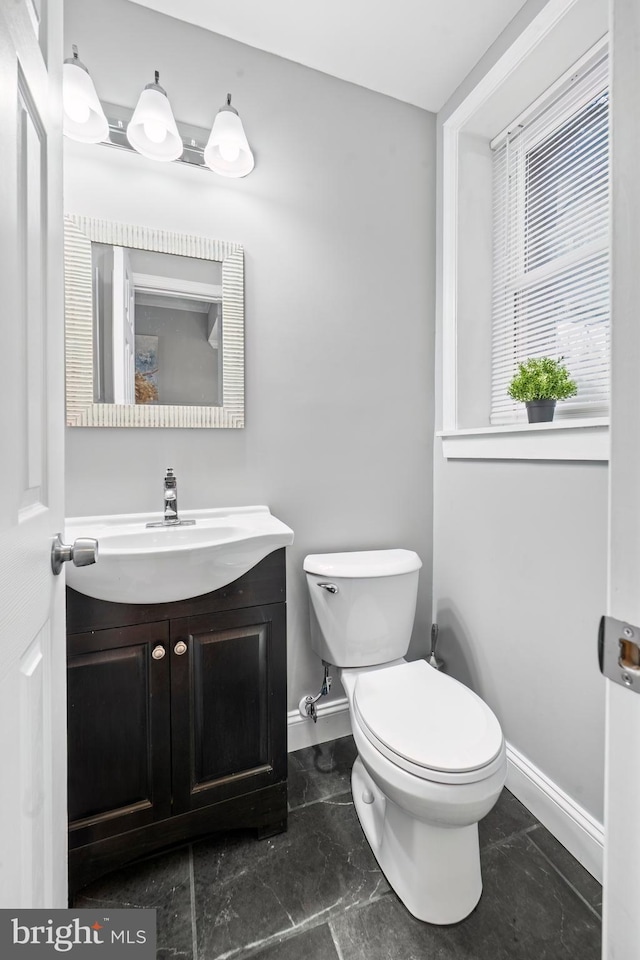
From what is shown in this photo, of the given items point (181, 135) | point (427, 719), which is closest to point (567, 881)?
point (427, 719)

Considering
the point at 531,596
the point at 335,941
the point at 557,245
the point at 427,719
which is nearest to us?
the point at 335,941

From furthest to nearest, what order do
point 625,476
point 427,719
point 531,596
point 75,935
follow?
point 531,596, point 427,719, point 75,935, point 625,476

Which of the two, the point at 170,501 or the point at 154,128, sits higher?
the point at 154,128

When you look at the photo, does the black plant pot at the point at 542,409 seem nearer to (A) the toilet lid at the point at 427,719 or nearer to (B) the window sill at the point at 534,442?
(B) the window sill at the point at 534,442

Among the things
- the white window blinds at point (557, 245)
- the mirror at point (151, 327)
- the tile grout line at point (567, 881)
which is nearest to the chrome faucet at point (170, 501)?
the mirror at point (151, 327)

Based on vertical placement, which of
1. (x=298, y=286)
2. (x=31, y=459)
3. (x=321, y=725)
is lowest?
(x=321, y=725)

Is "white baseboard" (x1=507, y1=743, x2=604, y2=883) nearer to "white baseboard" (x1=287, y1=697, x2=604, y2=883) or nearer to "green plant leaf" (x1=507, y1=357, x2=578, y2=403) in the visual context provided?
"white baseboard" (x1=287, y1=697, x2=604, y2=883)

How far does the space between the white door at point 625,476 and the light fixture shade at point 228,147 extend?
47.7 inches

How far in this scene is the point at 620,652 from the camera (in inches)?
17.2

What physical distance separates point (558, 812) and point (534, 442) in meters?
1.07

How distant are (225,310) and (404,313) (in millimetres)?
717

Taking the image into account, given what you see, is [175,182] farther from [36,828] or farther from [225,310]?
[36,828]

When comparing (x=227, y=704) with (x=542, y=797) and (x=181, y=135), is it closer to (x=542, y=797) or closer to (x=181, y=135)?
(x=542, y=797)

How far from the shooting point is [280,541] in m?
1.16
